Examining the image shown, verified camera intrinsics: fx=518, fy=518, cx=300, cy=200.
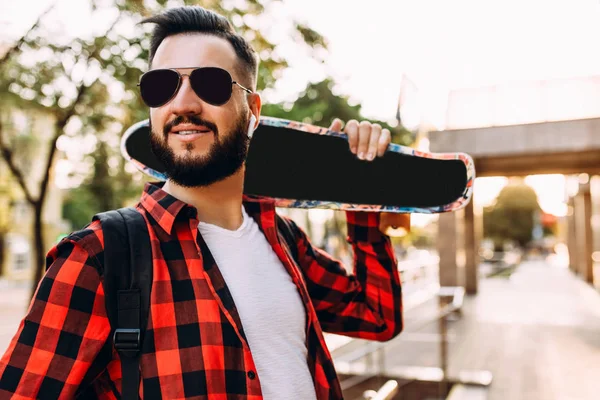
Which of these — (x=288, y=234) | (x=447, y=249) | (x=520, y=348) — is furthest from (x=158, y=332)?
(x=447, y=249)

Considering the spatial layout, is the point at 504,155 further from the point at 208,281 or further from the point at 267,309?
the point at 208,281

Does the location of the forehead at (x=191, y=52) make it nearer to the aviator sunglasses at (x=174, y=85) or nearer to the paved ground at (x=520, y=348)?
the aviator sunglasses at (x=174, y=85)

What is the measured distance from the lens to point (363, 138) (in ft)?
5.94

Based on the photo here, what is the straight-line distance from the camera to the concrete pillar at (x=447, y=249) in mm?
13664

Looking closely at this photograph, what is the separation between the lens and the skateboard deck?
6.21 feet

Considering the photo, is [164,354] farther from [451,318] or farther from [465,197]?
[451,318]

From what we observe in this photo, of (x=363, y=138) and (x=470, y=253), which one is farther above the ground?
(x=363, y=138)

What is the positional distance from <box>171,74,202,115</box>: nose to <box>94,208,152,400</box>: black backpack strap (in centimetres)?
35

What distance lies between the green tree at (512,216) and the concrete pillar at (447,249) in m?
37.3

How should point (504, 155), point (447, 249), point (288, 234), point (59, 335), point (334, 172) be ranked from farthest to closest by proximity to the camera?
point (447, 249) → point (504, 155) → point (334, 172) → point (288, 234) → point (59, 335)

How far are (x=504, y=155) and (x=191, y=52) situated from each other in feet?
38.1

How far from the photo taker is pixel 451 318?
11336mm

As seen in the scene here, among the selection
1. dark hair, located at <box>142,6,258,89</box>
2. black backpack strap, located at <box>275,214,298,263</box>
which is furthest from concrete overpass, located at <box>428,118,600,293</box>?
dark hair, located at <box>142,6,258,89</box>

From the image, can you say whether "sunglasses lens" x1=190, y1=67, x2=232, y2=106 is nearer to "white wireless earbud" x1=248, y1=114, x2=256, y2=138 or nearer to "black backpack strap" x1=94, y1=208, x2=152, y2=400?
"white wireless earbud" x1=248, y1=114, x2=256, y2=138
